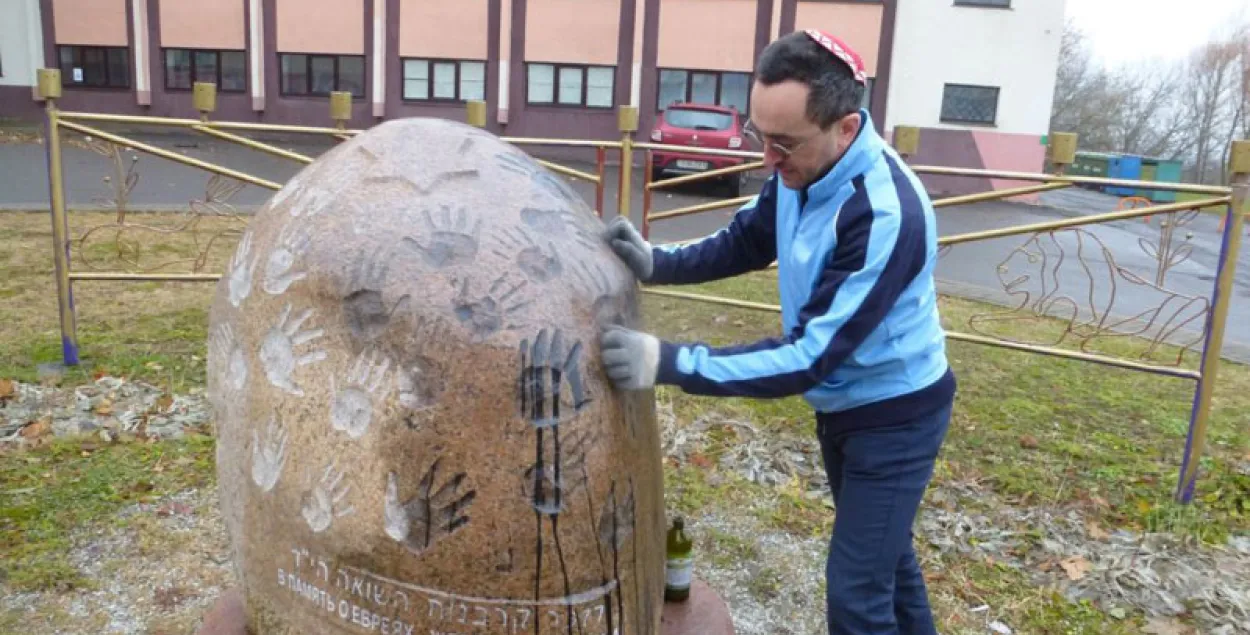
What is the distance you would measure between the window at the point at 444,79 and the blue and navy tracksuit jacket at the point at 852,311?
776 inches

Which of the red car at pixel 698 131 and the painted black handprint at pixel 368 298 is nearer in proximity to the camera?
the painted black handprint at pixel 368 298

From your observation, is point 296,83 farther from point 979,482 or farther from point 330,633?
point 330,633

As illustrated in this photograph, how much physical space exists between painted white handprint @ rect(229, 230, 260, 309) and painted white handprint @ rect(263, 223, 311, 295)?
0.29 ft

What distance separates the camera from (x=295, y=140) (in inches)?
838

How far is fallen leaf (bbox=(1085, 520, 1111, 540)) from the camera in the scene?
4426 mm

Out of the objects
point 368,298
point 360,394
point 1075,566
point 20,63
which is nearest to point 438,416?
point 360,394

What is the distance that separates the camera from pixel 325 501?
2.21 meters

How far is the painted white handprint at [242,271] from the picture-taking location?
2463 millimetres

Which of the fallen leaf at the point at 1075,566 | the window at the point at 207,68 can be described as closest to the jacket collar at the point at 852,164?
the fallen leaf at the point at 1075,566

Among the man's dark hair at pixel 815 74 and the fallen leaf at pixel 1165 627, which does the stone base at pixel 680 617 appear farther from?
the fallen leaf at pixel 1165 627

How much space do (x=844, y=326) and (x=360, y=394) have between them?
42.2 inches

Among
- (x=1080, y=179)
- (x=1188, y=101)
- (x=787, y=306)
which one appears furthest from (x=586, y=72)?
(x=1188, y=101)

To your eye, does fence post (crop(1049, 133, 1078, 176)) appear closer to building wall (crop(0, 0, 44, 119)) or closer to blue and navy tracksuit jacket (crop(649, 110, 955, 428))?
blue and navy tracksuit jacket (crop(649, 110, 955, 428))

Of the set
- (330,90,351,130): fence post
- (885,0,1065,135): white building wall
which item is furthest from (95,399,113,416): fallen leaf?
(885,0,1065,135): white building wall
